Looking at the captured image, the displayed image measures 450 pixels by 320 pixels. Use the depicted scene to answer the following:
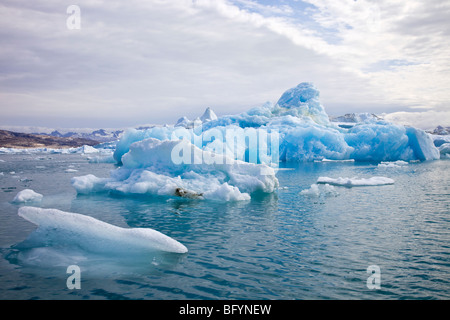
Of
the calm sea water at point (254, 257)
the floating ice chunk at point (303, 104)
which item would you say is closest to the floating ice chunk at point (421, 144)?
the floating ice chunk at point (303, 104)

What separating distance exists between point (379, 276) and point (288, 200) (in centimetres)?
833

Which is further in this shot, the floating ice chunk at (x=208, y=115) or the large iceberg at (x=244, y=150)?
the floating ice chunk at (x=208, y=115)

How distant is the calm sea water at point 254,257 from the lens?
523 centimetres

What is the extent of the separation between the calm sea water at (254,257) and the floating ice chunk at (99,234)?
197 mm

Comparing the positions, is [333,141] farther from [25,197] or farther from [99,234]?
[99,234]

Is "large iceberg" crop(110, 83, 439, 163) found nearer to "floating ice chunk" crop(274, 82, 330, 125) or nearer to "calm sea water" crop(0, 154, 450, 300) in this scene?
"floating ice chunk" crop(274, 82, 330, 125)

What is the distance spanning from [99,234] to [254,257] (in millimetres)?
3245

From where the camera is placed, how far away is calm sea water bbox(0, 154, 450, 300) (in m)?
5.23

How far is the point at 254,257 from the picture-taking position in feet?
22.3

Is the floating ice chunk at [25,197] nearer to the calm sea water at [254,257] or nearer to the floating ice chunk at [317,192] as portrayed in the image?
the calm sea water at [254,257]

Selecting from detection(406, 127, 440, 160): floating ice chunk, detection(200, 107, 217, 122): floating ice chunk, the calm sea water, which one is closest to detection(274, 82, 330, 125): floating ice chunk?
detection(406, 127, 440, 160): floating ice chunk

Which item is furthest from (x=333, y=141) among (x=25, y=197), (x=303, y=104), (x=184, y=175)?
(x=25, y=197)

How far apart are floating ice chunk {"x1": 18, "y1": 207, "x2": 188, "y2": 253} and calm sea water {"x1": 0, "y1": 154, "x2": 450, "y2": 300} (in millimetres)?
197
